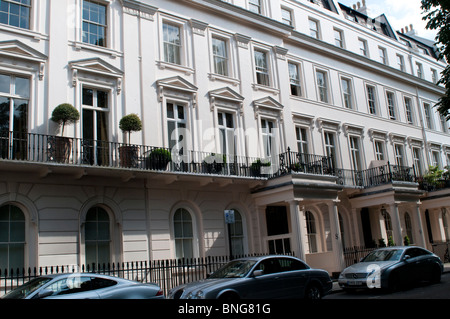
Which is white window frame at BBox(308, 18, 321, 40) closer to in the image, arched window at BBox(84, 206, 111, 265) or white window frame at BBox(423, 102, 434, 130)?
white window frame at BBox(423, 102, 434, 130)

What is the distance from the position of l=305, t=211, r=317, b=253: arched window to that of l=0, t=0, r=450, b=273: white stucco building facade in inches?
2.9

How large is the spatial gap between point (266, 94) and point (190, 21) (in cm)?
523

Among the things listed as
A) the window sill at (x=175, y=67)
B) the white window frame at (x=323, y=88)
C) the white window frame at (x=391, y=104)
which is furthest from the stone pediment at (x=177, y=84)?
the white window frame at (x=391, y=104)

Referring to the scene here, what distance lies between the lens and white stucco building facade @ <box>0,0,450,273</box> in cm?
1498

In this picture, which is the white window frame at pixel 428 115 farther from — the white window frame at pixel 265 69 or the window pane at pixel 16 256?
the window pane at pixel 16 256

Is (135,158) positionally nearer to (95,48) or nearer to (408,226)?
(95,48)

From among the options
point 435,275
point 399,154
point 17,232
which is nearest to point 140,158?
point 17,232

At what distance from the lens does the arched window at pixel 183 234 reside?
17.7 m

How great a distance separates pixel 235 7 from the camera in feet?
72.2

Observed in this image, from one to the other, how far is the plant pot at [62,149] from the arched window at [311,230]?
12952 millimetres

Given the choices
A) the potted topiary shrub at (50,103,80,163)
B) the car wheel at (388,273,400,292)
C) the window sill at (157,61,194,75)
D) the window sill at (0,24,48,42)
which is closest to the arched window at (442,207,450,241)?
the car wheel at (388,273,400,292)

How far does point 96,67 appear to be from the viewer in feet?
55.5

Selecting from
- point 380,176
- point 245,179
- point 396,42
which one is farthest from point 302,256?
point 396,42

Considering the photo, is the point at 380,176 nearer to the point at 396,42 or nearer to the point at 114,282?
the point at 396,42
